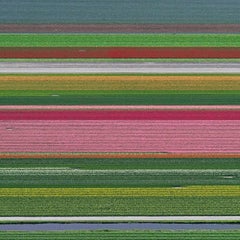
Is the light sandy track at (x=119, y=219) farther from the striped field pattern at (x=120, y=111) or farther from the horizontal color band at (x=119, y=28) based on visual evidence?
the horizontal color band at (x=119, y=28)

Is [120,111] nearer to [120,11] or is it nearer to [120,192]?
[120,192]

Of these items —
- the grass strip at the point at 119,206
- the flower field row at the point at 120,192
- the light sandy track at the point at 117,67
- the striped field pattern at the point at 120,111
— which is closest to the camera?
the grass strip at the point at 119,206

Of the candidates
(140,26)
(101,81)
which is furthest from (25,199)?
(140,26)

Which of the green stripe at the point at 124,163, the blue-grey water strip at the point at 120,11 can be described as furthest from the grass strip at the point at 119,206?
the blue-grey water strip at the point at 120,11

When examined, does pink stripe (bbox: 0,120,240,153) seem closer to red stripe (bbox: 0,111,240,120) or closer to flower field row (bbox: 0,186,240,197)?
red stripe (bbox: 0,111,240,120)

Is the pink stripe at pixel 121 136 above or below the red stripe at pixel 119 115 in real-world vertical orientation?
below

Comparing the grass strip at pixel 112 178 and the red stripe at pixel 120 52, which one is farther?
the red stripe at pixel 120 52

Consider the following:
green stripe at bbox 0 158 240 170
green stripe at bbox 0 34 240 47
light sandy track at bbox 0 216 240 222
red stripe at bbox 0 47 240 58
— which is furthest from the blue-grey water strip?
light sandy track at bbox 0 216 240 222
